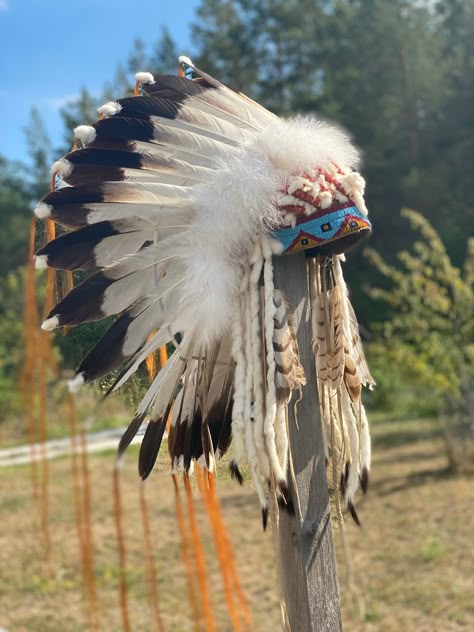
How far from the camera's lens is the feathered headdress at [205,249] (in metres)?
1.34

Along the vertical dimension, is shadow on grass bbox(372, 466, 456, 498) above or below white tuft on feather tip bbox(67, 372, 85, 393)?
below

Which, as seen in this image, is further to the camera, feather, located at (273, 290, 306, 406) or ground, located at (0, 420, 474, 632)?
ground, located at (0, 420, 474, 632)

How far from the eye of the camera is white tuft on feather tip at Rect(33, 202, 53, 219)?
4.37 ft

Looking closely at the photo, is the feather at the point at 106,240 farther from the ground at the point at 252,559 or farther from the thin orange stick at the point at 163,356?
the ground at the point at 252,559

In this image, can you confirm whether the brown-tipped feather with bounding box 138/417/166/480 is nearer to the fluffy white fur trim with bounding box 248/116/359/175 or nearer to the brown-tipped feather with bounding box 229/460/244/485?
the brown-tipped feather with bounding box 229/460/244/485

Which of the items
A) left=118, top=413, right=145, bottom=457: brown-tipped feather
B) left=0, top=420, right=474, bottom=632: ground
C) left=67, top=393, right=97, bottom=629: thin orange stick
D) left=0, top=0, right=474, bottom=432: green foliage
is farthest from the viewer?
left=0, top=0, right=474, bottom=432: green foliage

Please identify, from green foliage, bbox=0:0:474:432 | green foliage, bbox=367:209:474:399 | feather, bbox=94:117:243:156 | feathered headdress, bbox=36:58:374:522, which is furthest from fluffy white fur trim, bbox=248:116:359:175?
green foliage, bbox=0:0:474:432

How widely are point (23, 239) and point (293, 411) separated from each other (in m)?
19.5

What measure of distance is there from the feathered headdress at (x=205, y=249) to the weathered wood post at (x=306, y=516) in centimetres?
5

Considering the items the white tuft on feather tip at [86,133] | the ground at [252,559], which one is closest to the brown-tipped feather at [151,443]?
the white tuft on feather tip at [86,133]

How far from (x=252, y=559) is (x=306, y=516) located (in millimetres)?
3360

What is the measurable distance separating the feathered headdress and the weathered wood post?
0.05 meters

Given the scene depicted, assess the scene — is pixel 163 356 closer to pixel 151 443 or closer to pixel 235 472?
pixel 151 443

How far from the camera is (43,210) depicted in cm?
134
